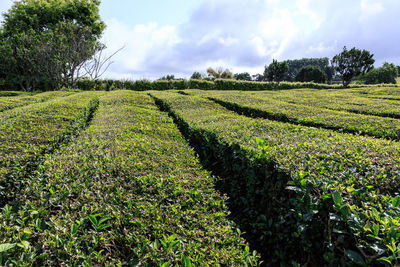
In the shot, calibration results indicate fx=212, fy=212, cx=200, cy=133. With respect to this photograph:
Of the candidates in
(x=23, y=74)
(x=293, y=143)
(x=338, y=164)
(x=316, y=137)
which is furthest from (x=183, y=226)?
(x=23, y=74)

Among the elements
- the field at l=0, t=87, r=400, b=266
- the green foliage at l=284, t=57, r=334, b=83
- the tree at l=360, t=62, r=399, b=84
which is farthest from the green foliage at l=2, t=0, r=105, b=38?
the green foliage at l=284, t=57, r=334, b=83

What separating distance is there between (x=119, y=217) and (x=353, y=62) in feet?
144

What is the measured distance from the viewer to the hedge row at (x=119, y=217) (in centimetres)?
200

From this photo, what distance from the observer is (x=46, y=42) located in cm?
2514

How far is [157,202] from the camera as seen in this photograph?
9.61 ft

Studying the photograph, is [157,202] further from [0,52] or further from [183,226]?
[0,52]

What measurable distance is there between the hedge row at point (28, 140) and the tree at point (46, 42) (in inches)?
881

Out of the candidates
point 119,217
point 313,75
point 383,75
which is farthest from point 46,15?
point 383,75

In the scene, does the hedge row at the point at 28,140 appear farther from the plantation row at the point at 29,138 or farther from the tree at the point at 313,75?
the tree at the point at 313,75

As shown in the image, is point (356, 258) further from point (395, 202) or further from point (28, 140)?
point (28, 140)

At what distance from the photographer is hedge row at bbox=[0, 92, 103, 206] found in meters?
3.67

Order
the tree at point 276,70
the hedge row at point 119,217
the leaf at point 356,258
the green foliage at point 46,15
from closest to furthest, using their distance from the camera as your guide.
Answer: the leaf at point 356,258, the hedge row at point 119,217, the green foliage at point 46,15, the tree at point 276,70

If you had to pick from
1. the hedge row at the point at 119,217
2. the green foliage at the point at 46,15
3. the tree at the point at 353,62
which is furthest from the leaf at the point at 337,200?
the tree at the point at 353,62

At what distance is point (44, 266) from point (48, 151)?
3.94 metres
